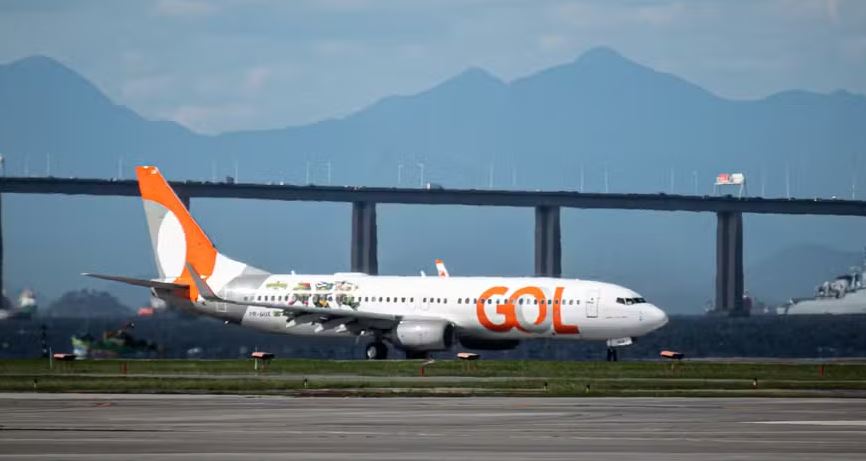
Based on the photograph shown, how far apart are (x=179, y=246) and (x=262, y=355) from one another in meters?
18.6

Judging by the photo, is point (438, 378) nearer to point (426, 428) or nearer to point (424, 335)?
point (424, 335)

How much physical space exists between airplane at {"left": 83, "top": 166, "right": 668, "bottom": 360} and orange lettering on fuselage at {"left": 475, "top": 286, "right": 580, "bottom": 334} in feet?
0.14

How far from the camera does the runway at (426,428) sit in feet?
102

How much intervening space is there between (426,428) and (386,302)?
4520cm

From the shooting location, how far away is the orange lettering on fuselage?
78.0 metres

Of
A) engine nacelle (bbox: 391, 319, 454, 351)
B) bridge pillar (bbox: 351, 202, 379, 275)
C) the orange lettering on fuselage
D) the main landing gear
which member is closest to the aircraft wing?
engine nacelle (bbox: 391, 319, 454, 351)

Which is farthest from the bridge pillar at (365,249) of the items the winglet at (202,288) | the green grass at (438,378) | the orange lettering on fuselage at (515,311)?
the green grass at (438,378)

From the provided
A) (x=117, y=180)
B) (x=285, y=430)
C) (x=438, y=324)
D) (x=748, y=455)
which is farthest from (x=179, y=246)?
(x=117, y=180)

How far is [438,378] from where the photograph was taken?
198 ft

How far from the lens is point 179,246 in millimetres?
87562

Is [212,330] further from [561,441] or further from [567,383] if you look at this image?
[561,441]

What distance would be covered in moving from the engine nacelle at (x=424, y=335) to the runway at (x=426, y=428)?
30.7 metres

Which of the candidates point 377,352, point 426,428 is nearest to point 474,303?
point 377,352

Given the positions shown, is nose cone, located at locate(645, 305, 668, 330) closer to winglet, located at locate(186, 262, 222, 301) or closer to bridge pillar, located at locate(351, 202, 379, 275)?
winglet, located at locate(186, 262, 222, 301)
